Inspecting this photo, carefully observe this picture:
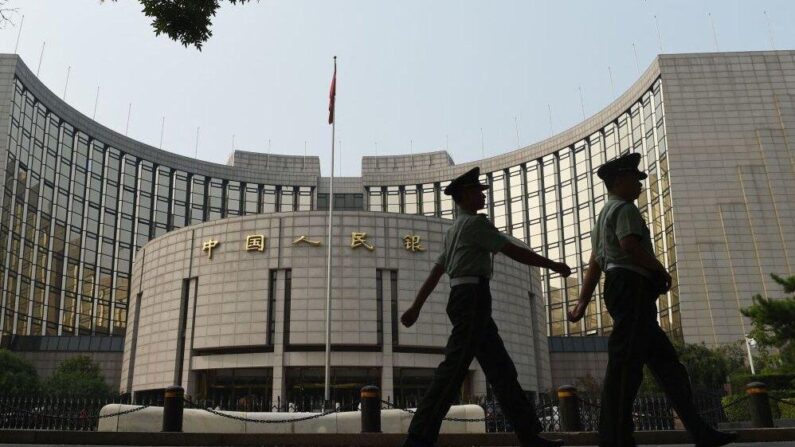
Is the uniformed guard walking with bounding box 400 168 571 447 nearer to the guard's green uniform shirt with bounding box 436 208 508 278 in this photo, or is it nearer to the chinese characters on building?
the guard's green uniform shirt with bounding box 436 208 508 278

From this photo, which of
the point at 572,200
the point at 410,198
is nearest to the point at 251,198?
the point at 410,198

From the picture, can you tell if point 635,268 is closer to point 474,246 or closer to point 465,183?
point 474,246

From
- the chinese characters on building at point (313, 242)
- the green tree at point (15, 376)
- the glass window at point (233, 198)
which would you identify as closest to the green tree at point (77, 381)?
the green tree at point (15, 376)

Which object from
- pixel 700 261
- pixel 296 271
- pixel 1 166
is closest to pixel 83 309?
pixel 1 166

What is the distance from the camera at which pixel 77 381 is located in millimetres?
45000

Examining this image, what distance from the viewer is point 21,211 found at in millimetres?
56906

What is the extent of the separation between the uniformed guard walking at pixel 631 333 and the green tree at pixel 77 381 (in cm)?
4333

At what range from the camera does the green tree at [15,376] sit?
40.2m

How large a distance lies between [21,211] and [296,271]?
102ft

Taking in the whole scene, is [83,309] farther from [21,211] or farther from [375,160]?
[375,160]

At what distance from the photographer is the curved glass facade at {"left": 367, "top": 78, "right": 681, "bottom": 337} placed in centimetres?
5497

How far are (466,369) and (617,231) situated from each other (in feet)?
5.09

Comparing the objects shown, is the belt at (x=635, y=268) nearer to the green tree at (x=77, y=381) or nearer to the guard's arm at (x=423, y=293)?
the guard's arm at (x=423, y=293)

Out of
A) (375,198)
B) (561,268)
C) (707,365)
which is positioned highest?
(375,198)
